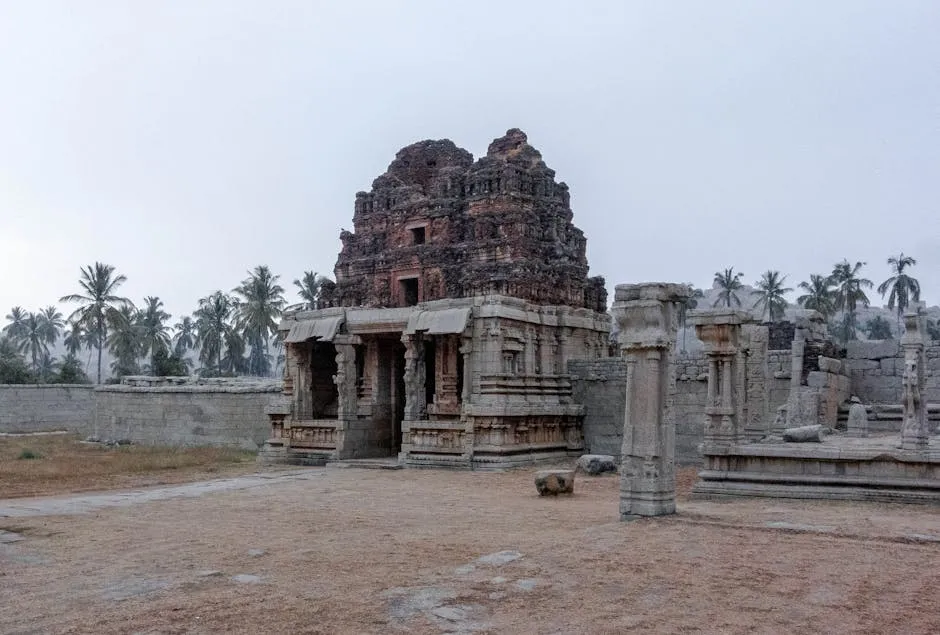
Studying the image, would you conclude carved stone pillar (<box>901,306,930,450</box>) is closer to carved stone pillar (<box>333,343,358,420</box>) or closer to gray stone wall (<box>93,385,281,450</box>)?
carved stone pillar (<box>333,343,358,420</box>)


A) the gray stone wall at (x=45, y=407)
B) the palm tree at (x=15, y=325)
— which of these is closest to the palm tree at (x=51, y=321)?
the palm tree at (x=15, y=325)

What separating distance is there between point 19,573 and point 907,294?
58047 millimetres

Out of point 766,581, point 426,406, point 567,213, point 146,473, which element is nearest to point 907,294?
point 567,213

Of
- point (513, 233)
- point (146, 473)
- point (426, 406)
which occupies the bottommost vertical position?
point (146, 473)

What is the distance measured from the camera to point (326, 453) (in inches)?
885

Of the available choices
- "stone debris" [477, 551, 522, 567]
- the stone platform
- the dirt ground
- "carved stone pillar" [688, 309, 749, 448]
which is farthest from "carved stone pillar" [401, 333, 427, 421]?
"stone debris" [477, 551, 522, 567]

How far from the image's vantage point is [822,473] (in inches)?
497

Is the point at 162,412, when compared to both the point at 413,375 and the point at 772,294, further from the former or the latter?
the point at 772,294

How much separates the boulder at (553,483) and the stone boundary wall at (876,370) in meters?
10.3

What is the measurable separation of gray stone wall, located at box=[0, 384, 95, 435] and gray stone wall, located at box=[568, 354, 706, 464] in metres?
22.7

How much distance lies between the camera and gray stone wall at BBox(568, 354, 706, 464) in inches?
801

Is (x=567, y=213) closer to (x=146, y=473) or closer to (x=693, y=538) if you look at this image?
(x=146, y=473)

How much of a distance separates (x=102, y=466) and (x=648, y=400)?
54.1 feet

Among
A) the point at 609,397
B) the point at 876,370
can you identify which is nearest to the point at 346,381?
the point at 609,397
